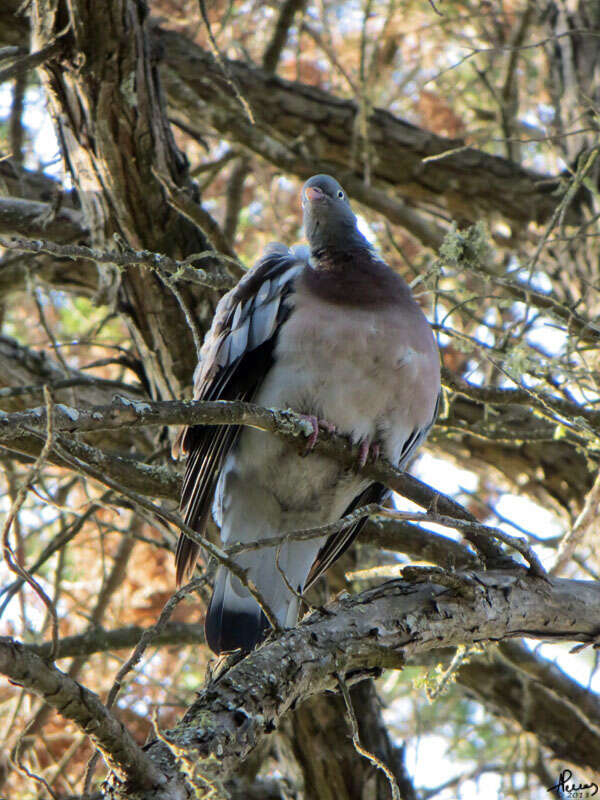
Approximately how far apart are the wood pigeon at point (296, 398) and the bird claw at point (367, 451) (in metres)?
0.01

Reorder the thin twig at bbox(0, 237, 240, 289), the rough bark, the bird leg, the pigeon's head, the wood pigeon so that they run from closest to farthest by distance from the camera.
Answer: the thin twig at bbox(0, 237, 240, 289) → the bird leg → the wood pigeon → the rough bark → the pigeon's head

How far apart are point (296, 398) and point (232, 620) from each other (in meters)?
0.79

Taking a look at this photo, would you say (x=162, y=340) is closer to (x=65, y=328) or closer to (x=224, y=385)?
(x=224, y=385)

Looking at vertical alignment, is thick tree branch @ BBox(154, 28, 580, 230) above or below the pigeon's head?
above

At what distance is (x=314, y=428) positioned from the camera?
2.91 metres

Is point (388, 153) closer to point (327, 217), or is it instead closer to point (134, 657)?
point (327, 217)

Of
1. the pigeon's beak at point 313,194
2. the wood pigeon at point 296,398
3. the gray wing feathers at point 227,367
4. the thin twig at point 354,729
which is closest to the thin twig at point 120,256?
the gray wing feathers at point 227,367

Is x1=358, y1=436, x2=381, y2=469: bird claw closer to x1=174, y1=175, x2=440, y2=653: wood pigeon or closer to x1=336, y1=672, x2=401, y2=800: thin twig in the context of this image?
x1=174, y1=175, x2=440, y2=653: wood pigeon

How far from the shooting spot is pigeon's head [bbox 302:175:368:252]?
355 cm

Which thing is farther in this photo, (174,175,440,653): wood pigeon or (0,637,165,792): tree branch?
(174,175,440,653): wood pigeon

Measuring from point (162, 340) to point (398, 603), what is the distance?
1690 millimetres

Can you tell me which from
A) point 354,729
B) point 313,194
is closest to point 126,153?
point 313,194

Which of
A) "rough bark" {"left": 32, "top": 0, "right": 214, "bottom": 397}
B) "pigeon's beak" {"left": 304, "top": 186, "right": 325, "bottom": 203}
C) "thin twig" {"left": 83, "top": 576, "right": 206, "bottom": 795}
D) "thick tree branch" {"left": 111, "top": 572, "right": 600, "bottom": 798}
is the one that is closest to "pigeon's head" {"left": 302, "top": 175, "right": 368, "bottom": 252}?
"pigeon's beak" {"left": 304, "top": 186, "right": 325, "bottom": 203}

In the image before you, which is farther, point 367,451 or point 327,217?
point 327,217
